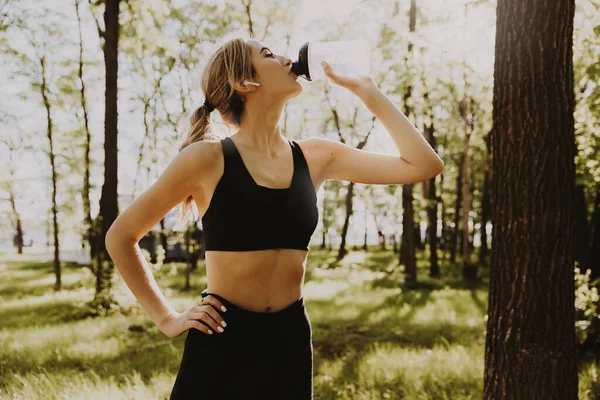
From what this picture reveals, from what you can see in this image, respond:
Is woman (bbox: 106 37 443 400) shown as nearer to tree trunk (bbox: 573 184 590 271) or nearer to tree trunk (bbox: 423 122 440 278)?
tree trunk (bbox: 573 184 590 271)

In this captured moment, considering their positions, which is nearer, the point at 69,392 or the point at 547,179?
the point at 547,179

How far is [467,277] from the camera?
1931 centimetres

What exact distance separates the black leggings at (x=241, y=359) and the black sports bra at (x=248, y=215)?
0.81ft

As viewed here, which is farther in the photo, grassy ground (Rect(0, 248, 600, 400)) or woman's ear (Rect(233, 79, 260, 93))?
grassy ground (Rect(0, 248, 600, 400))

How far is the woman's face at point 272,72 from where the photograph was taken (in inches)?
83.9

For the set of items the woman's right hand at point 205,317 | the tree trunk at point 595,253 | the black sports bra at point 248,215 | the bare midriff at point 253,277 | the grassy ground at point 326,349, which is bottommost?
the grassy ground at point 326,349

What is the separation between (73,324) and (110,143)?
13.3 feet

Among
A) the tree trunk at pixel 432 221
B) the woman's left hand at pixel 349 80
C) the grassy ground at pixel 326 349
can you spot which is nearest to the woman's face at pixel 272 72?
the woman's left hand at pixel 349 80

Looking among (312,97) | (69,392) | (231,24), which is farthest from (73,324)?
(312,97)

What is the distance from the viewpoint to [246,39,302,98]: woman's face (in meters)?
2.13

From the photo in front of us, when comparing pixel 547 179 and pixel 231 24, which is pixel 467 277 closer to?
pixel 231 24

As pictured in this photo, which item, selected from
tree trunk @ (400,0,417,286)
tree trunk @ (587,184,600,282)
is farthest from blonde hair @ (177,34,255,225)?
tree trunk @ (400,0,417,286)

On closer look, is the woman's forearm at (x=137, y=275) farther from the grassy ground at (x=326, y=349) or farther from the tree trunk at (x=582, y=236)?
the tree trunk at (x=582, y=236)

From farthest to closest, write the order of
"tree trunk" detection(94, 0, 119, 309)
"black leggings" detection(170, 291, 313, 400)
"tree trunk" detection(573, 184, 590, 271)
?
"tree trunk" detection(94, 0, 119, 309) → "tree trunk" detection(573, 184, 590, 271) → "black leggings" detection(170, 291, 313, 400)
